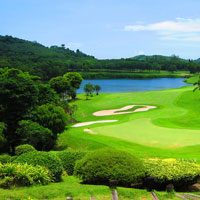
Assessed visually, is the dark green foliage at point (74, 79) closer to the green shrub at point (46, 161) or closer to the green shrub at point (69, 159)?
the green shrub at point (69, 159)

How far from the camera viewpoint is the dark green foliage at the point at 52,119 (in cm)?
3003

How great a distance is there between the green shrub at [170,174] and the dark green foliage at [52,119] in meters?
19.7

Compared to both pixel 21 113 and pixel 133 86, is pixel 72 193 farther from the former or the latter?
pixel 133 86

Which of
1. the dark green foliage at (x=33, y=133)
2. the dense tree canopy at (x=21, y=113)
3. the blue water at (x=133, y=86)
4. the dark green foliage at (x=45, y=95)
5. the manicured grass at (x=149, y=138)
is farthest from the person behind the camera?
the blue water at (x=133, y=86)

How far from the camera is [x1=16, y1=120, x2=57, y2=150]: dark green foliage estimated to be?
1064 inches

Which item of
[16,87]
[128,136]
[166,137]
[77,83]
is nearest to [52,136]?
[16,87]

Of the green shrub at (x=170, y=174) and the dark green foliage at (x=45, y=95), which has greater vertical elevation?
the dark green foliage at (x=45, y=95)

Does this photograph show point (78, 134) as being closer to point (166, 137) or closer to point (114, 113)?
point (166, 137)

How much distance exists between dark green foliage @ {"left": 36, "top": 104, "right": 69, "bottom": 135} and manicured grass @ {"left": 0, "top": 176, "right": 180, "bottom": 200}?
20007 mm

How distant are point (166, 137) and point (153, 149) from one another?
11.9 feet

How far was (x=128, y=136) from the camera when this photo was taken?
2531 cm

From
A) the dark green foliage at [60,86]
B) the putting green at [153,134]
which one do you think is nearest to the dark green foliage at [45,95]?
the putting green at [153,134]

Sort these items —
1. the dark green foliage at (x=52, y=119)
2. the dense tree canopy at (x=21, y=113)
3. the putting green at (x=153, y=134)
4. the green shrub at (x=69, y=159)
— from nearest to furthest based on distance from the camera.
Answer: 1. the green shrub at (x=69, y=159)
2. the putting green at (x=153, y=134)
3. the dense tree canopy at (x=21, y=113)
4. the dark green foliage at (x=52, y=119)

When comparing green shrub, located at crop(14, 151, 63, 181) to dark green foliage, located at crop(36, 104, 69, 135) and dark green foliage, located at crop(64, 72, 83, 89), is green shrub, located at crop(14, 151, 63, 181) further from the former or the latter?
dark green foliage, located at crop(64, 72, 83, 89)
